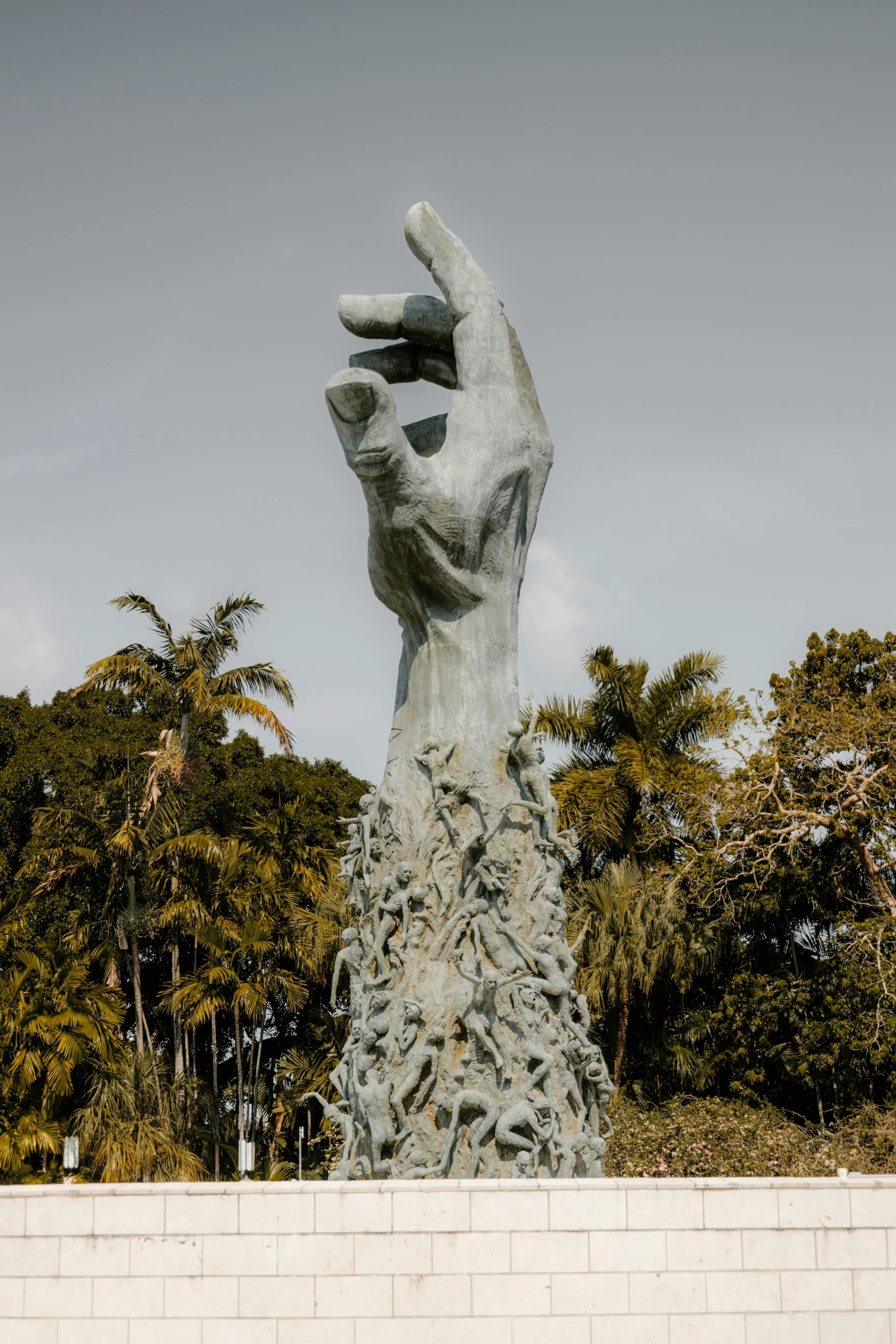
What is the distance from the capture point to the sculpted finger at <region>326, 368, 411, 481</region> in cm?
814

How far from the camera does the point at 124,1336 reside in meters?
6.25

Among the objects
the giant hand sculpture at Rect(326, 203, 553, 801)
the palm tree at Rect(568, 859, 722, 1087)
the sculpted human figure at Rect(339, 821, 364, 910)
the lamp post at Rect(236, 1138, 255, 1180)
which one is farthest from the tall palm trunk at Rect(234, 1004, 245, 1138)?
the giant hand sculpture at Rect(326, 203, 553, 801)

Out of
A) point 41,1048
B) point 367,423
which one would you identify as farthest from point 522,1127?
point 41,1048

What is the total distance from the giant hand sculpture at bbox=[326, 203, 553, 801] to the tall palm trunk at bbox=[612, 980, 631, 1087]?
11728 millimetres

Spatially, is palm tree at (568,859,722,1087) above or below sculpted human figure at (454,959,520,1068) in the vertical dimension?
above

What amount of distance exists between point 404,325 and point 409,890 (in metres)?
3.77

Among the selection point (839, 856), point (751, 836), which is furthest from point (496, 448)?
point (839, 856)

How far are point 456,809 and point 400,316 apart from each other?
132 inches

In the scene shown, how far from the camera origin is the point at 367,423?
8.28 m

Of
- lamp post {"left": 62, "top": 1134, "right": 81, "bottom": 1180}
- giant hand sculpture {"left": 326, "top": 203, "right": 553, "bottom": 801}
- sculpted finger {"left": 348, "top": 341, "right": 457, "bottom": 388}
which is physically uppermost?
sculpted finger {"left": 348, "top": 341, "right": 457, "bottom": 388}

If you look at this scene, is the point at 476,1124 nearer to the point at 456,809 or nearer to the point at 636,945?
the point at 456,809

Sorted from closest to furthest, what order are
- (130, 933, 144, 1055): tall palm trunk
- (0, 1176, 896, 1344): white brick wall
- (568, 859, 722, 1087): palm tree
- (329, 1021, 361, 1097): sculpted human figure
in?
(0, 1176, 896, 1344): white brick wall < (329, 1021, 361, 1097): sculpted human figure < (568, 859, 722, 1087): palm tree < (130, 933, 144, 1055): tall palm trunk

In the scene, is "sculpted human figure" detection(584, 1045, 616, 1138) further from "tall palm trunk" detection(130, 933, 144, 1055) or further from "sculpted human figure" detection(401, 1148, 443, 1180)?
"tall palm trunk" detection(130, 933, 144, 1055)

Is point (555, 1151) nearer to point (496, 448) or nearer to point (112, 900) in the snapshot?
point (496, 448)
